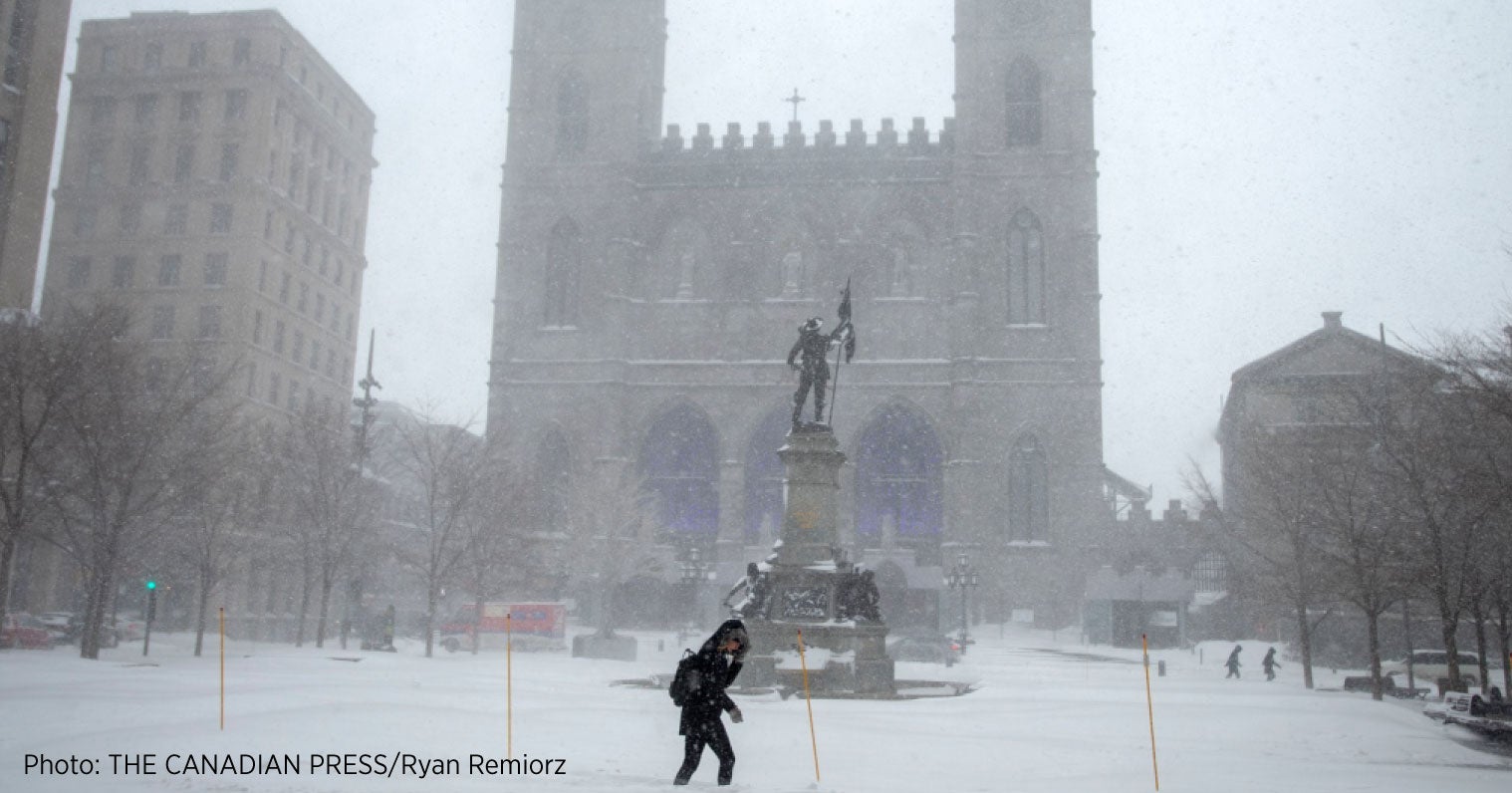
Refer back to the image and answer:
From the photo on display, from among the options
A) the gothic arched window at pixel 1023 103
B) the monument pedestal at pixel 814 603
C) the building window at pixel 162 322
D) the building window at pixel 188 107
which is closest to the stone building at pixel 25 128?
the building window at pixel 162 322

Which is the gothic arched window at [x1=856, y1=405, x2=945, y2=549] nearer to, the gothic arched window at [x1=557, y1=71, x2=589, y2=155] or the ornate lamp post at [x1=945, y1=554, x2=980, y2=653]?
the ornate lamp post at [x1=945, y1=554, x2=980, y2=653]

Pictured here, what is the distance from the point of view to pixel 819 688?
15625 mm

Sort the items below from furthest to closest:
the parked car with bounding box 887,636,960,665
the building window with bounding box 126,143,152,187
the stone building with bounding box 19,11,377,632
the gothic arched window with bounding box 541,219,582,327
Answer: the building window with bounding box 126,143,152,187 → the stone building with bounding box 19,11,377,632 → the gothic arched window with bounding box 541,219,582,327 → the parked car with bounding box 887,636,960,665

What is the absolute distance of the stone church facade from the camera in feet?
153

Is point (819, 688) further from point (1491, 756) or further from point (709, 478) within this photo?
point (709, 478)

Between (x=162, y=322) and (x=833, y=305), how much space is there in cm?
2871

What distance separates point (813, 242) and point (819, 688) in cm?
3721

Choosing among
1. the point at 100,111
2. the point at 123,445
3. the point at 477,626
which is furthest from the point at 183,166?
the point at 123,445

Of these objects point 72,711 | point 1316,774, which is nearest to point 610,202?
point 72,711

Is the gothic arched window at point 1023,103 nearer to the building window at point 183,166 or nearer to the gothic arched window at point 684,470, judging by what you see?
the gothic arched window at point 684,470

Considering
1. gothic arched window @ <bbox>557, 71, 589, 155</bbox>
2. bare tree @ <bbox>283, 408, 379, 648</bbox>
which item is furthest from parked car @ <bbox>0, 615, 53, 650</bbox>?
gothic arched window @ <bbox>557, 71, 589, 155</bbox>

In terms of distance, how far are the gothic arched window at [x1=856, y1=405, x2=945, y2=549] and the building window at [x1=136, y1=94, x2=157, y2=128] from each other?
34458mm

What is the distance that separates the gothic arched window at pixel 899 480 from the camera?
49188mm

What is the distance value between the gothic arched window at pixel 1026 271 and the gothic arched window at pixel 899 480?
5.99 m
